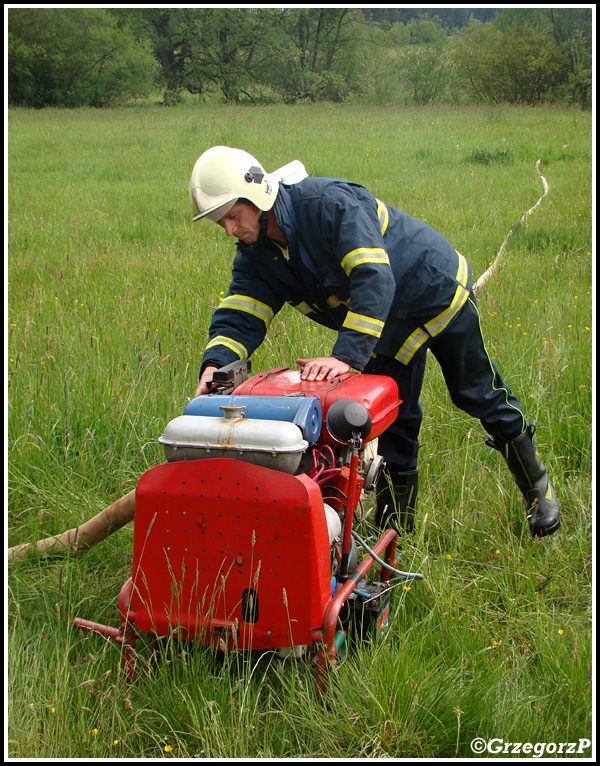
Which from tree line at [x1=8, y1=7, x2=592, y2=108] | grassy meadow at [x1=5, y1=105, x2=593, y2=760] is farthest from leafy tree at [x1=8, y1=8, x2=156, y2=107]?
grassy meadow at [x1=5, y1=105, x2=593, y2=760]

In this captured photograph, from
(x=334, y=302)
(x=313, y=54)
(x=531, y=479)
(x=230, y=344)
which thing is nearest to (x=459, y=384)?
(x=531, y=479)

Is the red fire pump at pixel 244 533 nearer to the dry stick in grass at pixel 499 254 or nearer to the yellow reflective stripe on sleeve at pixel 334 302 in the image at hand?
the yellow reflective stripe on sleeve at pixel 334 302

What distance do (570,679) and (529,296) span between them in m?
3.82

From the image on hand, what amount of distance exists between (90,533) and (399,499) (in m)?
1.37

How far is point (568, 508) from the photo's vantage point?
10.6 ft

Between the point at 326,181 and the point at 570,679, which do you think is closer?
the point at 570,679

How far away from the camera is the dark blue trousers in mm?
2961

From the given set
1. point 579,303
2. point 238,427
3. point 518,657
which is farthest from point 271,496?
point 579,303

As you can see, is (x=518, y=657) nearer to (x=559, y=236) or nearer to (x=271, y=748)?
(x=271, y=748)

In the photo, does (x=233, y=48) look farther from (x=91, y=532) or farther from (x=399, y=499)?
(x=91, y=532)

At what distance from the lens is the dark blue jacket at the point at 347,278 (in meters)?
2.42

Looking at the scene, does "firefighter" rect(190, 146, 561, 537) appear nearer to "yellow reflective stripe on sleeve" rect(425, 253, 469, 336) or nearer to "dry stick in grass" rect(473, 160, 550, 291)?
"yellow reflective stripe on sleeve" rect(425, 253, 469, 336)

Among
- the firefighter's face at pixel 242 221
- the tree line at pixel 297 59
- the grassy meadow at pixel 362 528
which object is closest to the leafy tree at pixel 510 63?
the tree line at pixel 297 59

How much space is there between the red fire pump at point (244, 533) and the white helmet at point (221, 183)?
2.33 ft
